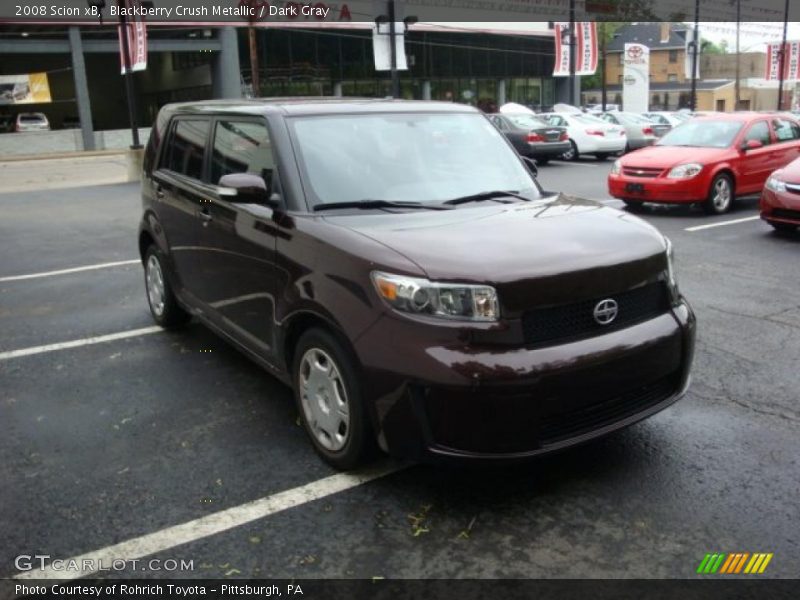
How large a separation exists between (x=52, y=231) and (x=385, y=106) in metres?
8.96

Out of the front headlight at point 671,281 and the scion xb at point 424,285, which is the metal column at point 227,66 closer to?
the scion xb at point 424,285

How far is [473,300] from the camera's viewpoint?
3.15 meters

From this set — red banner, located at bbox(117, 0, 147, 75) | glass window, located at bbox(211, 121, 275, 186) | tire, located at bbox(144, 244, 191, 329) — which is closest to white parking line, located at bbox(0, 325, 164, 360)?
tire, located at bbox(144, 244, 191, 329)

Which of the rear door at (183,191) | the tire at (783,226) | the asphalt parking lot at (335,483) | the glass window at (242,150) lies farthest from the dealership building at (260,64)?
the asphalt parking lot at (335,483)

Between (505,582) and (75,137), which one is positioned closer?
(505,582)

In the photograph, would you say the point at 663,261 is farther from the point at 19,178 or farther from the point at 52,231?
the point at 19,178

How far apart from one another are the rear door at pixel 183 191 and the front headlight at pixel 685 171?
8.41m

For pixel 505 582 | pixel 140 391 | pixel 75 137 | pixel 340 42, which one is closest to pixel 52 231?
pixel 140 391

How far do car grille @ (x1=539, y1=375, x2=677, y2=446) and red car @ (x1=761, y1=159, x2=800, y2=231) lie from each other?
22.6 ft

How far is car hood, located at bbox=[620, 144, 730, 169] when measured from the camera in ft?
38.7

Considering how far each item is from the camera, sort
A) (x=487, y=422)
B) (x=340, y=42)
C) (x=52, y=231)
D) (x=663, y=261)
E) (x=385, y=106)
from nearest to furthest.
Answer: (x=487, y=422) < (x=663, y=261) < (x=385, y=106) < (x=52, y=231) < (x=340, y=42)

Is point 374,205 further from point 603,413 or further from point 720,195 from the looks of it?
point 720,195

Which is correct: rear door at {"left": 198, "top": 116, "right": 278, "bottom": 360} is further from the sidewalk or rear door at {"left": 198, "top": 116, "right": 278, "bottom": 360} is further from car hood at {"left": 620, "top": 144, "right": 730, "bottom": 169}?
the sidewalk

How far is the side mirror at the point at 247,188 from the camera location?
12.9ft
